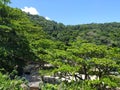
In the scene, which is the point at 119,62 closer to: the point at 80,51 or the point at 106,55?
the point at 106,55

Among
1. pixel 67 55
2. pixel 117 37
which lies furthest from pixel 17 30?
pixel 117 37

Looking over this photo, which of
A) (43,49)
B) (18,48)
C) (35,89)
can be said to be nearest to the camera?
(35,89)

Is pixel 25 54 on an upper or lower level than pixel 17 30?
lower

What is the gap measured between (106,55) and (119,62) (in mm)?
992

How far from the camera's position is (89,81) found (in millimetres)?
19531

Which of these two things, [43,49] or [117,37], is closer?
[43,49]

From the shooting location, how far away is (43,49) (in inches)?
1212

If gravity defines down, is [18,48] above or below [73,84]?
above

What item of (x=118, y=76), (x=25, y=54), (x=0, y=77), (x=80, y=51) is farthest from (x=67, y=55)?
(x=0, y=77)

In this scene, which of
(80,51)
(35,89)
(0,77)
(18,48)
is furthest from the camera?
(18,48)

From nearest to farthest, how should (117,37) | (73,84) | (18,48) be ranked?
1. (73,84)
2. (18,48)
3. (117,37)

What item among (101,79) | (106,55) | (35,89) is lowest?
(35,89)

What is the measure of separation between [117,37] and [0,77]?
6582cm

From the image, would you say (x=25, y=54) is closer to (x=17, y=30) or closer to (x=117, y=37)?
(x=17, y=30)
